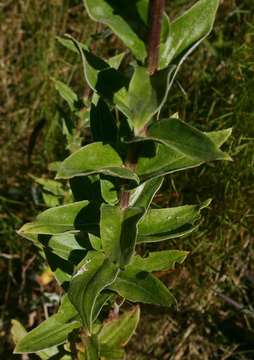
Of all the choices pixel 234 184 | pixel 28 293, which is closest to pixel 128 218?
pixel 234 184

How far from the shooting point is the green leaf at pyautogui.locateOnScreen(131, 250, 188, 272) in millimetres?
1647

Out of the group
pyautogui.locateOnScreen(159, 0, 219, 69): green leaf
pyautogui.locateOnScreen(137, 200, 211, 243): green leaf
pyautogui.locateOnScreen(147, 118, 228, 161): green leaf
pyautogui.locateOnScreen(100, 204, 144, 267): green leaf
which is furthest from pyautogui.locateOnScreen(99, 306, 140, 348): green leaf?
pyautogui.locateOnScreen(159, 0, 219, 69): green leaf

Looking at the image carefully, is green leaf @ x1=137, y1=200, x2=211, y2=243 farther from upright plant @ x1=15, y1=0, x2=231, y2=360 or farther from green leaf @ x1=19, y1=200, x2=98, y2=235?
green leaf @ x1=19, y1=200, x2=98, y2=235

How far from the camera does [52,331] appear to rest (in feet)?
5.68

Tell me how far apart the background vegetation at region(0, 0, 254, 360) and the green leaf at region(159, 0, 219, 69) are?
98cm

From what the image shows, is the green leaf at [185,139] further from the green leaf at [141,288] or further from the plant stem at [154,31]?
the green leaf at [141,288]

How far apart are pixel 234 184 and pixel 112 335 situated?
73 centimetres

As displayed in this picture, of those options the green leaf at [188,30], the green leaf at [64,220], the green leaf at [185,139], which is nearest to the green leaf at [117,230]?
the green leaf at [64,220]

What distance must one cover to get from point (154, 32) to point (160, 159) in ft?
1.12

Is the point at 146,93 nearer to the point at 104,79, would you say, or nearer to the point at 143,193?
the point at 104,79

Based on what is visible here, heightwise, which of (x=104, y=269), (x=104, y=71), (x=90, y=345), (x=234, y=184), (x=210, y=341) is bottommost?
(x=210, y=341)

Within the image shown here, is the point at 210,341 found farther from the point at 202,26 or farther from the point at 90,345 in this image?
the point at 202,26

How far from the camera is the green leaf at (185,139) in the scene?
1.17m

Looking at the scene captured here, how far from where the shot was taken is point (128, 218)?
4.70ft
